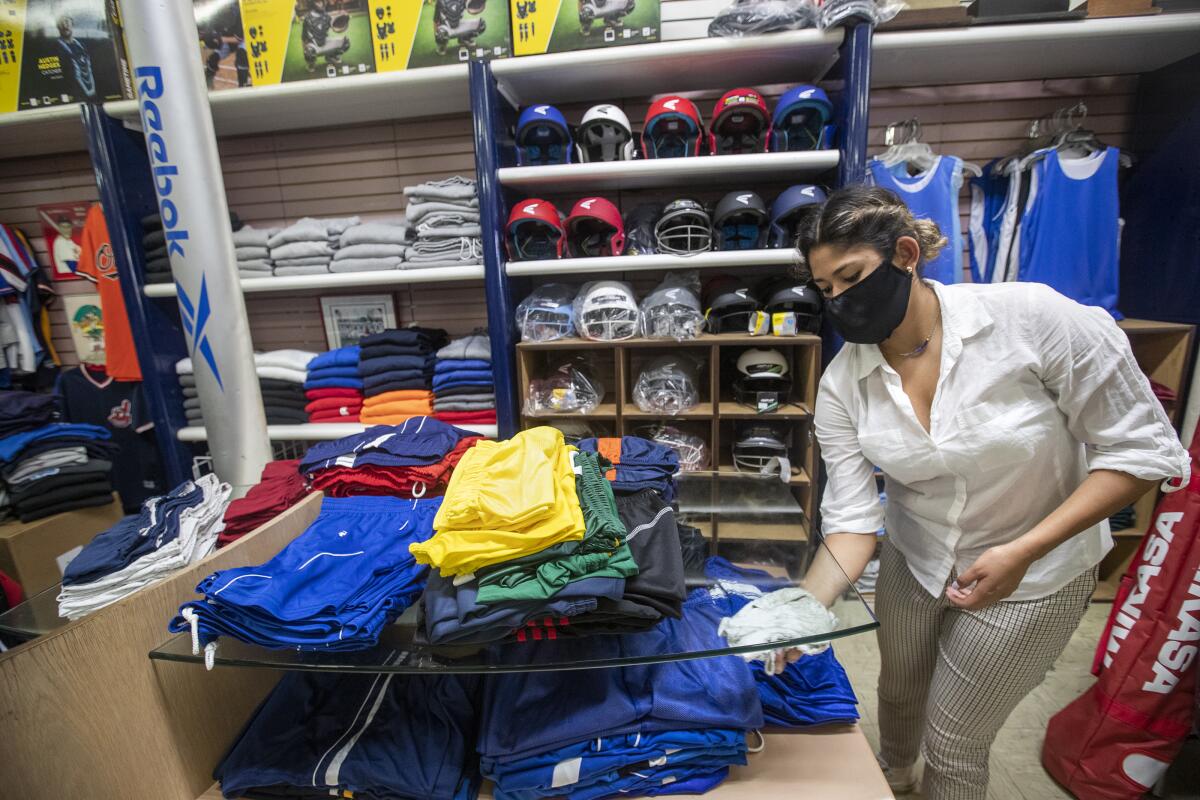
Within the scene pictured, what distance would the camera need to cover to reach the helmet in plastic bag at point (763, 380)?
85.4 inches

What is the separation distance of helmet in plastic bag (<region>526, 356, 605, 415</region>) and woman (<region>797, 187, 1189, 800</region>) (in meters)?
1.24

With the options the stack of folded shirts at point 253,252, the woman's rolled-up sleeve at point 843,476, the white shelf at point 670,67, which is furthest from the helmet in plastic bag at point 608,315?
the stack of folded shirts at point 253,252

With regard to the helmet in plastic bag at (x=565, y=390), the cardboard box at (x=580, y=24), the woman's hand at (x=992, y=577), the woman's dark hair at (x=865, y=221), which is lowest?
the woman's hand at (x=992, y=577)

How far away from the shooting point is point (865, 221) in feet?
3.41

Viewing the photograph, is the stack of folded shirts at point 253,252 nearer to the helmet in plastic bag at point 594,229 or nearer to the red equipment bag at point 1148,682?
the helmet in plastic bag at point 594,229

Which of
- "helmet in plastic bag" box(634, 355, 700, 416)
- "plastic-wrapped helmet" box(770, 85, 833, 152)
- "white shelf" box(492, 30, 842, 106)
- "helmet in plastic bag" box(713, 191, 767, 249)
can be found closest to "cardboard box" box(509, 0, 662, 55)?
"white shelf" box(492, 30, 842, 106)

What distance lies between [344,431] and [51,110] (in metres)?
1.93

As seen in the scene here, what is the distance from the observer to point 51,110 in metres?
2.21

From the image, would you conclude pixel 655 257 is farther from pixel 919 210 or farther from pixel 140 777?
pixel 140 777

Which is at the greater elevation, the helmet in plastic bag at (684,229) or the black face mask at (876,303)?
the helmet in plastic bag at (684,229)

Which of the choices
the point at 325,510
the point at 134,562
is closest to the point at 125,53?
the point at 134,562

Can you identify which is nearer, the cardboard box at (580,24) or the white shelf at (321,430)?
the cardboard box at (580,24)

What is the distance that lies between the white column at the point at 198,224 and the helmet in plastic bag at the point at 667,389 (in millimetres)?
1536

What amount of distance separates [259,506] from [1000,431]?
1.83 meters
